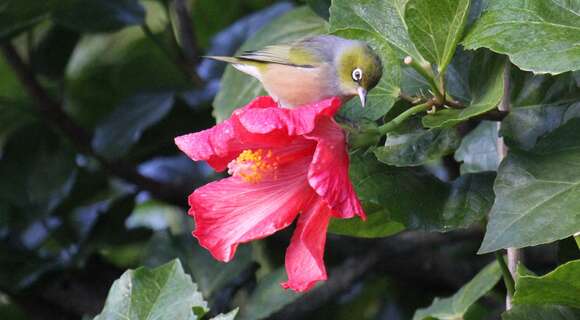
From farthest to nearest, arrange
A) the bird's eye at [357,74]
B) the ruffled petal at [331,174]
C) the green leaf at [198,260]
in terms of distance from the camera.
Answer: the green leaf at [198,260]
the bird's eye at [357,74]
the ruffled petal at [331,174]

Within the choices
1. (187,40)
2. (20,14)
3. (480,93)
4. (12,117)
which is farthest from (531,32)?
(12,117)

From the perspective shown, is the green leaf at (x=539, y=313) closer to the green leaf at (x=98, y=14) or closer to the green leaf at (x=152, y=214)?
the green leaf at (x=98, y=14)

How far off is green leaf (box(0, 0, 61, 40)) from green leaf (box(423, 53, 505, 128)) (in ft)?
3.44

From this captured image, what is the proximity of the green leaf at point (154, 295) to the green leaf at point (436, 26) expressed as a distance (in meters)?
0.42

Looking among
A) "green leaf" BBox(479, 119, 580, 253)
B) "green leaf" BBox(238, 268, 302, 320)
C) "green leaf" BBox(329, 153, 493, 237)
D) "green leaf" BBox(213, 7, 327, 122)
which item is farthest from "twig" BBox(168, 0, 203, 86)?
"green leaf" BBox(479, 119, 580, 253)

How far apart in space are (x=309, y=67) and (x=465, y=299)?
0.51 metres

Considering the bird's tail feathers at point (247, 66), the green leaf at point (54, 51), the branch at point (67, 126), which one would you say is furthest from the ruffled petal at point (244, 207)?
the green leaf at point (54, 51)

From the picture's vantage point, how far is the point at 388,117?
1191mm

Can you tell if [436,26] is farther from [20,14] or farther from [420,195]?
[20,14]

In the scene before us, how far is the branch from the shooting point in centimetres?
214

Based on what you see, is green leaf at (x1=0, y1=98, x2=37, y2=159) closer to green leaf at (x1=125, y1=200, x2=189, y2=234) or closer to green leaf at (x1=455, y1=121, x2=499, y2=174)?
green leaf at (x1=125, y1=200, x2=189, y2=234)

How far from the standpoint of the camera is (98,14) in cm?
204

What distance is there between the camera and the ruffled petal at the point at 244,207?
3.40ft

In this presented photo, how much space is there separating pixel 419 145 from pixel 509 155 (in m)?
0.11
